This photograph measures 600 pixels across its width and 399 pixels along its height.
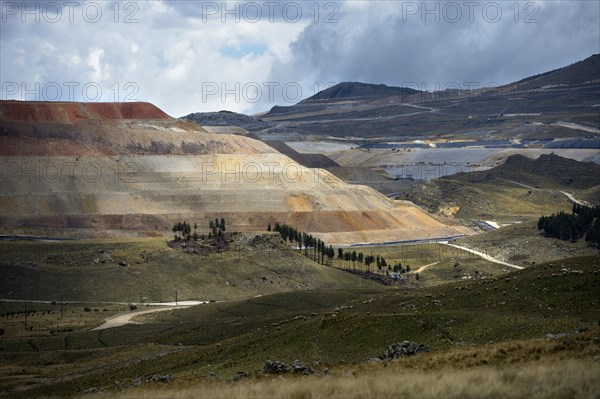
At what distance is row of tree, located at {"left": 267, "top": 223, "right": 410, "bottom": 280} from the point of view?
5157 inches

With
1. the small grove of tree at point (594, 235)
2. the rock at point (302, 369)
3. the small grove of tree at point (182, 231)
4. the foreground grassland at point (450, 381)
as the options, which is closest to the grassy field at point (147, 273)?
the small grove of tree at point (182, 231)

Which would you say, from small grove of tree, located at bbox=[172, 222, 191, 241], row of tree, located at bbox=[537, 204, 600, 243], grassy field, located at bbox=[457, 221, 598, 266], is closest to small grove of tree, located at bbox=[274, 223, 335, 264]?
small grove of tree, located at bbox=[172, 222, 191, 241]

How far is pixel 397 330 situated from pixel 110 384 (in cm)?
1194

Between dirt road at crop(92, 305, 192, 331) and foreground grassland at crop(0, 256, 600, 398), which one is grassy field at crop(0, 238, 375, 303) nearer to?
dirt road at crop(92, 305, 192, 331)

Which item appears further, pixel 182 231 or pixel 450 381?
pixel 182 231

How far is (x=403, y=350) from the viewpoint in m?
38.2

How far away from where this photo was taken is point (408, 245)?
158125mm

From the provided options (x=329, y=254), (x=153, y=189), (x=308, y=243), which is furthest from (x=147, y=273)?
(x=153, y=189)

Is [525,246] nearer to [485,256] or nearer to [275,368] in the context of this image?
[485,256]

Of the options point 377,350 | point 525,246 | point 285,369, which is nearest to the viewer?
point 285,369

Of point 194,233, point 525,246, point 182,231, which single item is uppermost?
point 182,231

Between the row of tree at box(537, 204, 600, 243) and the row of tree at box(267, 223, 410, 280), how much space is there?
20728 mm

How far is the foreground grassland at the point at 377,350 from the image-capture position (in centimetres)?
2769

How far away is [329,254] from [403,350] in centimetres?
9879
